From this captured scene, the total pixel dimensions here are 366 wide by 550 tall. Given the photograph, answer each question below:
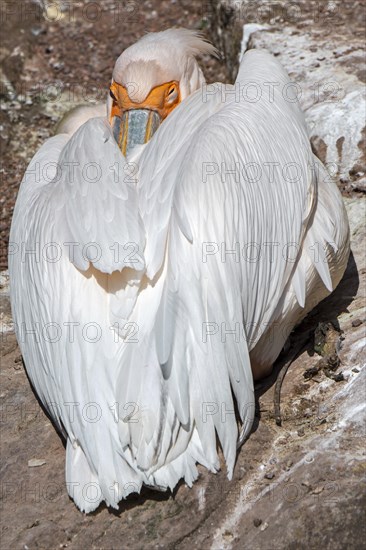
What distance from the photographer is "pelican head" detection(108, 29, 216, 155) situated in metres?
3.97

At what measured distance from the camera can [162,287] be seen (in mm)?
2994

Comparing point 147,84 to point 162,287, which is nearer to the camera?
point 162,287

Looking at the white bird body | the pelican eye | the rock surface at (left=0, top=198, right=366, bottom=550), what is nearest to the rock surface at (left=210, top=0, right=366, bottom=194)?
the pelican eye

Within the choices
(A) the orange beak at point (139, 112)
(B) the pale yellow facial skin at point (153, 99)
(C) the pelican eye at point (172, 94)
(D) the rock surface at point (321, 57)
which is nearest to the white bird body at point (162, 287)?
(A) the orange beak at point (139, 112)

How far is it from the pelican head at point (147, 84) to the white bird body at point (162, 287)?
47 centimetres

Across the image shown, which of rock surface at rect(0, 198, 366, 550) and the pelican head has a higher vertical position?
the pelican head

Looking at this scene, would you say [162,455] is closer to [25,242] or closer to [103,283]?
[103,283]

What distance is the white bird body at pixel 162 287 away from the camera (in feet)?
9.55

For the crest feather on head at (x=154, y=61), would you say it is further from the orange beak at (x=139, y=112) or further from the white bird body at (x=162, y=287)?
the white bird body at (x=162, y=287)

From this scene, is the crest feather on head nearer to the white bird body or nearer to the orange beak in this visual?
the orange beak

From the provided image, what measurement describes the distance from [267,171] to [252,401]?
0.83 meters

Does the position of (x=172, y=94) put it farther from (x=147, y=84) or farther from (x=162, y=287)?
(x=162, y=287)

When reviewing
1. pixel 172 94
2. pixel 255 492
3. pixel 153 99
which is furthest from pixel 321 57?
pixel 255 492

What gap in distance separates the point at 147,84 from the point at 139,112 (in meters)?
0.15
